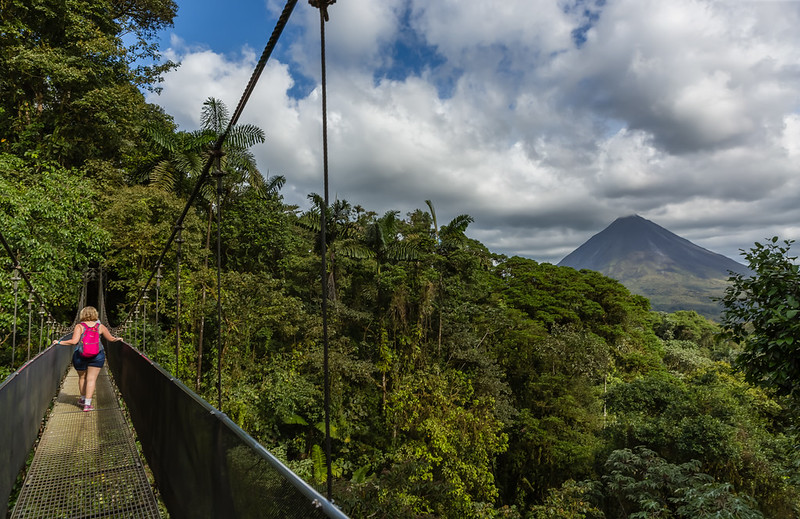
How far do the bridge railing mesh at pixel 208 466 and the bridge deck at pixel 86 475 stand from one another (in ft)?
0.45

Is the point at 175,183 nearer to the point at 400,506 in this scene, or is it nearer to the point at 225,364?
the point at 225,364

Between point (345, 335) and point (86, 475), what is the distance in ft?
35.5

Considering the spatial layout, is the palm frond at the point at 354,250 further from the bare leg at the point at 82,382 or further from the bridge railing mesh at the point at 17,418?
the bridge railing mesh at the point at 17,418

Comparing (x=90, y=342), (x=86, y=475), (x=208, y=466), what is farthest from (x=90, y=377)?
(x=208, y=466)

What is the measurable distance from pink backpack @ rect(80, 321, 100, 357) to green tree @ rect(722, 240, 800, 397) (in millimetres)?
5356

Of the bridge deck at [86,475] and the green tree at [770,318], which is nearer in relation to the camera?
the bridge deck at [86,475]

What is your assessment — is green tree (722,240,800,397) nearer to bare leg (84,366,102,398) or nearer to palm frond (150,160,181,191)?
bare leg (84,366,102,398)

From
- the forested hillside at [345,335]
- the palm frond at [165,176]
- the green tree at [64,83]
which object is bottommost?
the forested hillside at [345,335]

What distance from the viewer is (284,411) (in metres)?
10.0

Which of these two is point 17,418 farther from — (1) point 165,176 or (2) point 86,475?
(1) point 165,176

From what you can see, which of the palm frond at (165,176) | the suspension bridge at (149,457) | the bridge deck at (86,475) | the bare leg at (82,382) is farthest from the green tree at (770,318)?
the palm frond at (165,176)

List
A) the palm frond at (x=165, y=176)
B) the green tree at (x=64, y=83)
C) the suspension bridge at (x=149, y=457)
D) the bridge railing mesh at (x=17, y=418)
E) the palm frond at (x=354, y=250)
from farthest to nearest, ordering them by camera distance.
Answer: the palm frond at (x=354, y=250) < the palm frond at (x=165, y=176) < the green tree at (x=64, y=83) < the bridge railing mesh at (x=17, y=418) < the suspension bridge at (x=149, y=457)

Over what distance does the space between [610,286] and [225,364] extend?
16.5 meters

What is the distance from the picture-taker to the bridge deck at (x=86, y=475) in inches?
75.3
